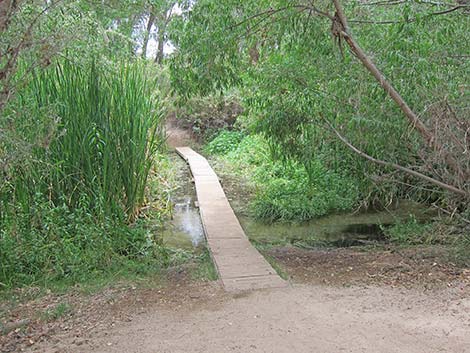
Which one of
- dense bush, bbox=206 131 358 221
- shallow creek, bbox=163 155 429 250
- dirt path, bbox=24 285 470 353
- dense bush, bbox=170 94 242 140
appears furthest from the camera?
dense bush, bbox=170 94 242 140

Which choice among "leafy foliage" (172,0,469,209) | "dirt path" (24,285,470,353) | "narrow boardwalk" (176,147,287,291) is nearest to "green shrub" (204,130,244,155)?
"narrow boardwalk" (176,147,287,291)

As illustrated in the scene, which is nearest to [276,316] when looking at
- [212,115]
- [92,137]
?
[92,137]

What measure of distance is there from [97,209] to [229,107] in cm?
1116

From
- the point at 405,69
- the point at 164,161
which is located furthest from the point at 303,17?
the point at 164,161

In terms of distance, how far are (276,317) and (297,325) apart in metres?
0.19

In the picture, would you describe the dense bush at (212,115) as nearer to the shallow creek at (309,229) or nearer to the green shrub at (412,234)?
the shallow creek at (309,229)

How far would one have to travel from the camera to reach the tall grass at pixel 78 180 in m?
4.64

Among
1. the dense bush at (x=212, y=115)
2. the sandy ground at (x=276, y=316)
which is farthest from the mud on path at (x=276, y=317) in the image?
the dense bush at (x=212, y=115)

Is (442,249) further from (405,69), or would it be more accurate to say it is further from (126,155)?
(126,155)

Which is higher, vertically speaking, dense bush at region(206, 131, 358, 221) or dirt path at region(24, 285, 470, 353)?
dense bush at region(206, 131, 358, 221)

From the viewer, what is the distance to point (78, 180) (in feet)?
18.5

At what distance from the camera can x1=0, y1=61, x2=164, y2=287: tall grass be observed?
4.64 meters

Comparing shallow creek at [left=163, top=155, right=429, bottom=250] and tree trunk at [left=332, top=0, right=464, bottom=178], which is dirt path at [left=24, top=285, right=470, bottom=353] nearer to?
tree trunk at [left=332, top=0, right=464, bottom=178]

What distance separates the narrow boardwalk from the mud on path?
0.61ft
